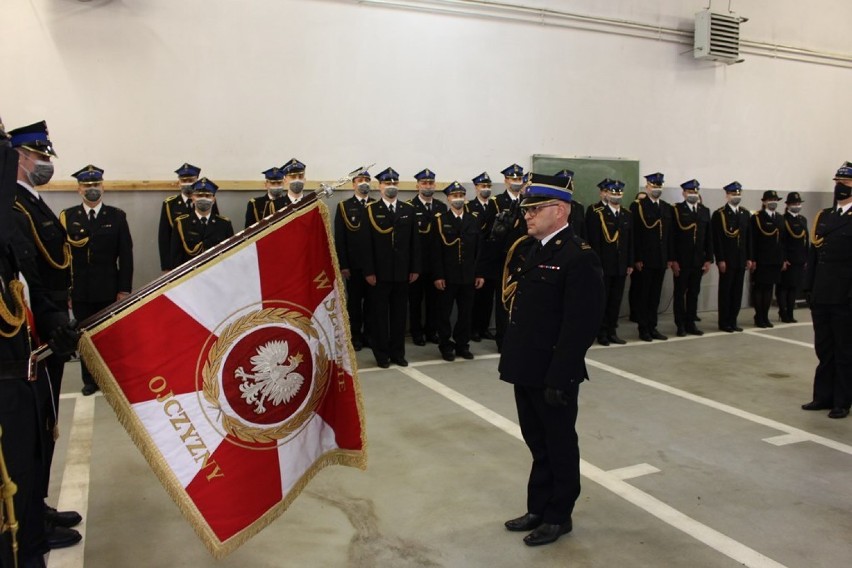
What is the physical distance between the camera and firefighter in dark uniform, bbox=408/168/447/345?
19.6 feet

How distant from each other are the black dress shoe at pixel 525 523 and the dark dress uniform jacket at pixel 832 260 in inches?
113

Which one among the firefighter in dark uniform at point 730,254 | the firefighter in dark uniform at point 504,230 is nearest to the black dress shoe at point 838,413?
the firefighter in dark uniform at point 504,230

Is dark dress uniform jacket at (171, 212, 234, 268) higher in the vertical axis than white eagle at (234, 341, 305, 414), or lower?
higher

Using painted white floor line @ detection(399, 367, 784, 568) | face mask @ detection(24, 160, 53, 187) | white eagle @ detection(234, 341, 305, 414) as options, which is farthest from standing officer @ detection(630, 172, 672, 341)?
face mask @ detection(24, 160, 53, 187)

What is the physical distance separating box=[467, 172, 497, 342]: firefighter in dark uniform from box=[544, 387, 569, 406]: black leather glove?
10.7ft

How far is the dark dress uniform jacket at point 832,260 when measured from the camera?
4184mm

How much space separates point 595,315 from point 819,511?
1584mm

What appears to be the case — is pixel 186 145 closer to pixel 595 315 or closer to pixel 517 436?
pixel 517 436

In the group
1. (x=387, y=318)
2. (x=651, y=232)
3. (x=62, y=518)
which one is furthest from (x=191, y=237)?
(x=651, y=232)

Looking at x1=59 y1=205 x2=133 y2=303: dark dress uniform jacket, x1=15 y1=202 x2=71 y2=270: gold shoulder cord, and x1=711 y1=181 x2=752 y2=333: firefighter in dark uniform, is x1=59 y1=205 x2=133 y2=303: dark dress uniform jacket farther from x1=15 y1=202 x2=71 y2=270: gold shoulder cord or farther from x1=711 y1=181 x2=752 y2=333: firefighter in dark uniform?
x1=711 y1=181 x2=752 y2=333: firefighter in dark uniform

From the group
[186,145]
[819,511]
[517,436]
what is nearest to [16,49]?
[186,145]

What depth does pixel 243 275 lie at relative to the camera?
204cm

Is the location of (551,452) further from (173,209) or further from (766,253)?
(766,253)

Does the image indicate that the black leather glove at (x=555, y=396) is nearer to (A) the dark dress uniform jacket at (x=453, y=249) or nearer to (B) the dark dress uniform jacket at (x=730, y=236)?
(A) the dark dress uniform jacket at (x=453, y=249)
